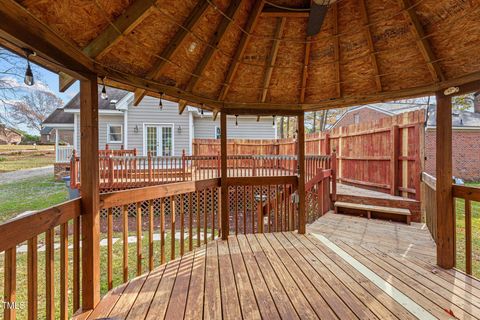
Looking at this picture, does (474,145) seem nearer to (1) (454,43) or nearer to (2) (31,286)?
(1) (454,43)

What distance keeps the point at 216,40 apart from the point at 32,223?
2.54 meters

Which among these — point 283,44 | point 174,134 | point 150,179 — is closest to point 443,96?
point 283,44

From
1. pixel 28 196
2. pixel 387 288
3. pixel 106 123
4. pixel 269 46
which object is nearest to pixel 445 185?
pixel 387 288

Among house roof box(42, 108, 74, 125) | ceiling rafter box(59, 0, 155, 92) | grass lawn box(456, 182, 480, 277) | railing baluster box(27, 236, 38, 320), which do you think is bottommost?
grass lawn box(456, 182, 480, 277)

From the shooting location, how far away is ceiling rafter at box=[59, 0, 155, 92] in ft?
7.04

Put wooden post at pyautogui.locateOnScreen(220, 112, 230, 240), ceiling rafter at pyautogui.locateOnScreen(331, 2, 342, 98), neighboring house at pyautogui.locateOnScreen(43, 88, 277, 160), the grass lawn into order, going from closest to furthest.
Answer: ceiling rafter at pyautogui.locateOnScreen(331, 2, 342, 98)
the grass lawn
wooden post at pyautogui.locateOnScreen(220, 112, 230, 240)
neighboring house at pyautogui.locateOnScreen(43, 88, 277, 160)

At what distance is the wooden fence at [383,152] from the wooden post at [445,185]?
7.69 feet

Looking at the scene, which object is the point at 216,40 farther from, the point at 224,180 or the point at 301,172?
the point at 301,172

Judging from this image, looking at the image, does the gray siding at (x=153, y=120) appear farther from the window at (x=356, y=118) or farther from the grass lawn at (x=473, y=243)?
the window at (x=356, y=118)

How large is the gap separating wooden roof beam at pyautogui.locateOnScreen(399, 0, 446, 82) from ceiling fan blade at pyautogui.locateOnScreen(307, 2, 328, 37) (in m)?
0.82

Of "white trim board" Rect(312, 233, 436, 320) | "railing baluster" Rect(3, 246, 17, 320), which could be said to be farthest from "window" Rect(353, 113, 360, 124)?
"railing baluster" Rect(3, 246, 17, 320)

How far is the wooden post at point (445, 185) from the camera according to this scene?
9.84ft

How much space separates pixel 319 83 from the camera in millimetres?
3850

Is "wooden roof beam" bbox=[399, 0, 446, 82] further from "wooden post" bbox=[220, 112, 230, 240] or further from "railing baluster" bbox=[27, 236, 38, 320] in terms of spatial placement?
"railing baluster" bbox=[27, 236, 38, 320]
